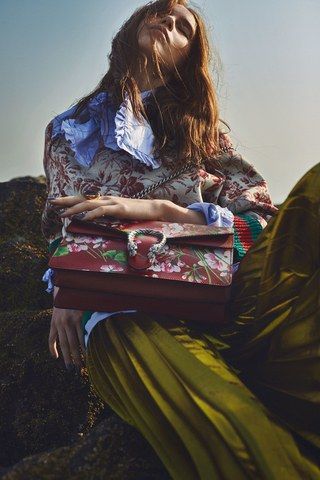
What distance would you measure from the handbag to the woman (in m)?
0.08

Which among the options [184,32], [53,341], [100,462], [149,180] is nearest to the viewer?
[100,462]

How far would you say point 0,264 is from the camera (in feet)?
10.9

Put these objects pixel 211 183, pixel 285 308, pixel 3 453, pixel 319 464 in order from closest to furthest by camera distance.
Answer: pixel 319 464
pixel 285 308
pixel 3 453
pixel 211 183

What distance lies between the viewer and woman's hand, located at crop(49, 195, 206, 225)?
2.15 metres

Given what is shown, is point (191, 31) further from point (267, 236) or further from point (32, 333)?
point (32, 333)

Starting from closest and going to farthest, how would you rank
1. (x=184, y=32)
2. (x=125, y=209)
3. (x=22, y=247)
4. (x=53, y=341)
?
1. (x=125, y=209)
2. (x=53, y=341)
3. (x=184, y=32)
4. (x=22, y=247)

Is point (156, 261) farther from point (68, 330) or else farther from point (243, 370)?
point (68, 330)

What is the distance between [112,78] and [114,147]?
16.6 inches

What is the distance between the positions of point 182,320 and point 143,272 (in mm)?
221

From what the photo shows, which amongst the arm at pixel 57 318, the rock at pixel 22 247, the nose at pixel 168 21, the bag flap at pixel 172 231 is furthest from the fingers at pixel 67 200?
the rock at pixel 22 247

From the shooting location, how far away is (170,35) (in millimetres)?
2764

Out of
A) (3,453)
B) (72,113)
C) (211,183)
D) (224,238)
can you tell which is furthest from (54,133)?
A: (3,453)

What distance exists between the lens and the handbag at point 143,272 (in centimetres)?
191

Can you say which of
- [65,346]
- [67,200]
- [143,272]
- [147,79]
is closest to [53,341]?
[65,346]
